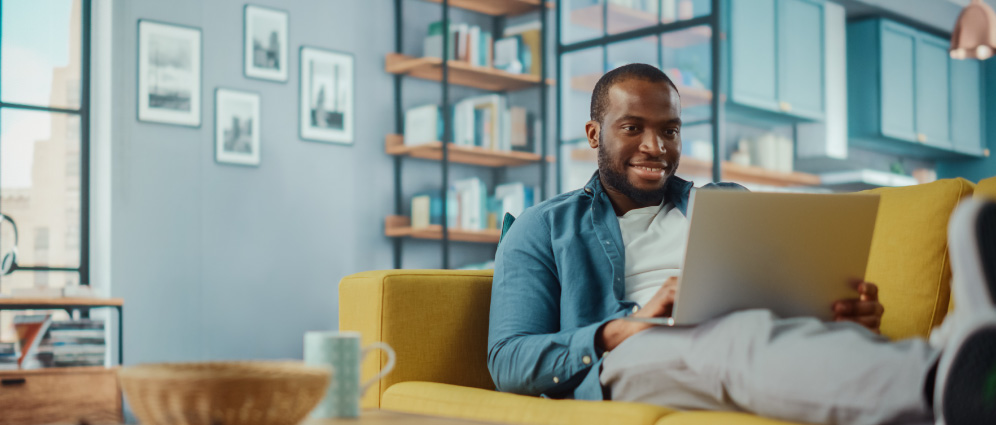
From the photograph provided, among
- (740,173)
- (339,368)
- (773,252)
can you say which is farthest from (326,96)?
(339,368)

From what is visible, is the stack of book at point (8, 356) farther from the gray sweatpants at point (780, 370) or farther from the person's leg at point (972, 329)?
the person's leg at point (972, 329)

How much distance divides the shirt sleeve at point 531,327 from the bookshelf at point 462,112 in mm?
2890

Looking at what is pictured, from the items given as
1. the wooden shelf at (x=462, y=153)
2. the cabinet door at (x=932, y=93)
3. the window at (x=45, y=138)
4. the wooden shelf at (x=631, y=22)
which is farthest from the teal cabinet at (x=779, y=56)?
the window at (x=45, y=138)

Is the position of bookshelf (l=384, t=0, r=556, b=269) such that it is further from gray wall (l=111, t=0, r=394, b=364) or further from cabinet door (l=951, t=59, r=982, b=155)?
cabinet door (l=951, t=59, r=982, b=155)

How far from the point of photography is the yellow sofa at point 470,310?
1.50 metres

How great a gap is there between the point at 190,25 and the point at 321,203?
1029 millimetres

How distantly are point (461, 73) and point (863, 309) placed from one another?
3.68 m

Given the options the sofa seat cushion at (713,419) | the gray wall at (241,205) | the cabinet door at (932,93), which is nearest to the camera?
the sofa seat cushion at (713,419)

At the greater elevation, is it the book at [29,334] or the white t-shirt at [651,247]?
the white t-shirt at [651,247]

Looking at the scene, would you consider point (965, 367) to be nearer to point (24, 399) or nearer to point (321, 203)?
point (24, 399)

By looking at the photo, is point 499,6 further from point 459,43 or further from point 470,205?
point 470,205

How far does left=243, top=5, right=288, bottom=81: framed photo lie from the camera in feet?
14.1

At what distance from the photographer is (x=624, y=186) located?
181 cm

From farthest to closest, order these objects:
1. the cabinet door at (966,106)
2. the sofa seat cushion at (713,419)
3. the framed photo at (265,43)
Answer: the cabinet door at (966,106) → the framed photo at (265,43) → the sofa seat cushion at (713,419)
